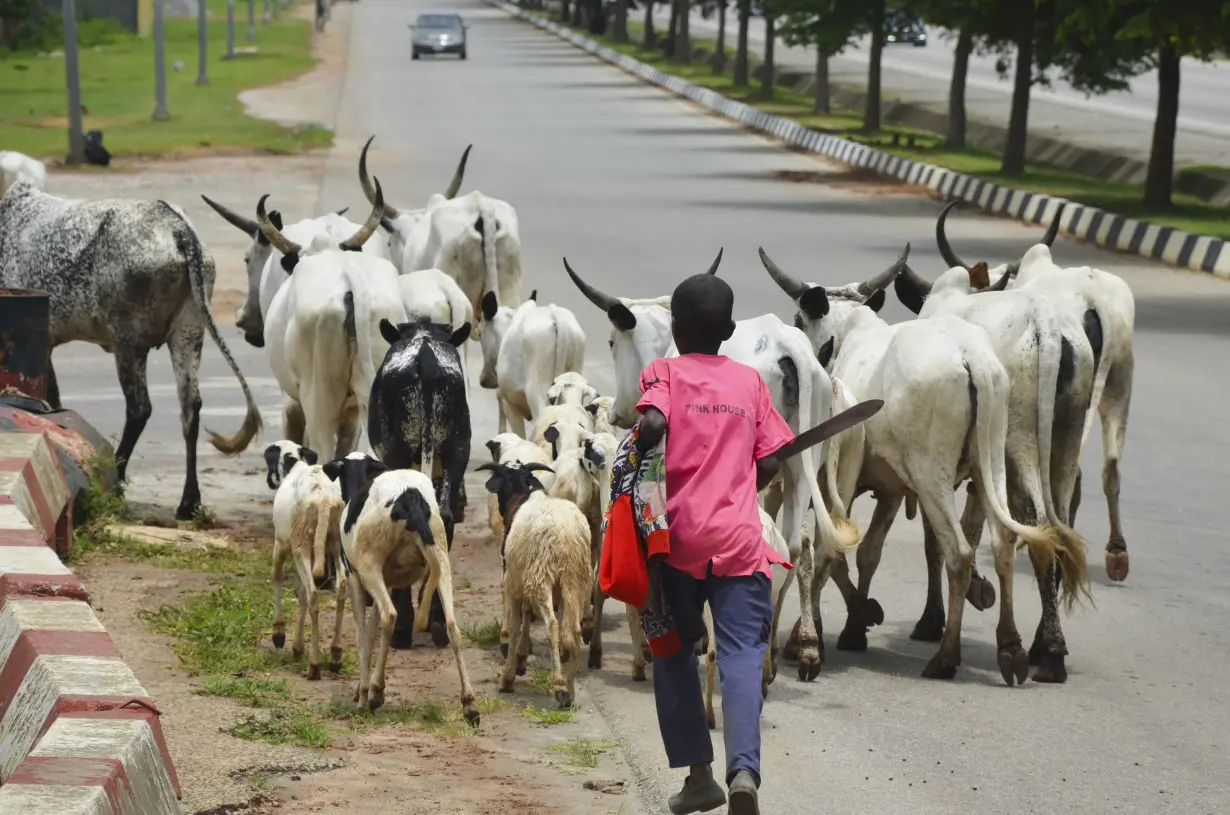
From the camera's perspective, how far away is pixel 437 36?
62188mm

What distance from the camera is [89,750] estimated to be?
515 centimetres

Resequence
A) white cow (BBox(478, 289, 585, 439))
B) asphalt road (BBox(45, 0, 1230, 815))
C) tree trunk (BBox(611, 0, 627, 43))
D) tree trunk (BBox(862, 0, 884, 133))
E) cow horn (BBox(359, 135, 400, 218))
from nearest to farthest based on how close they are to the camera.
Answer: asphalt road (BBox(45, 0, 1230, 815)) < white cow (BBox(478, 289, 585, 439)) < cow horn (BBox(359, 135, 400, 218)) < tree trunk (BBox(862, 0, 884, 133)) < tree trunk (BBox(611, 0, 627, 43))

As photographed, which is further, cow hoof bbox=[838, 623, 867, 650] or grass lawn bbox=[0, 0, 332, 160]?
grass lawn bbox=[0, 0, 332, 160]

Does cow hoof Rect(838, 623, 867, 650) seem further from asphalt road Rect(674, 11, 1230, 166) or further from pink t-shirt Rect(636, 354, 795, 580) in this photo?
asphalt road Rect(674, 11, 1230, 166)

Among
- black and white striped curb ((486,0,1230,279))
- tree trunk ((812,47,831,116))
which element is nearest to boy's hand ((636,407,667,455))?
black and white striped curb ((486,0,1230,279))

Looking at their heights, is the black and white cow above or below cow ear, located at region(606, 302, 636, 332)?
below

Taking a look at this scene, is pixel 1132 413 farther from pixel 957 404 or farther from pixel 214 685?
pixel 214 685

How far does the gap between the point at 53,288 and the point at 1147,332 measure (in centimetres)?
935

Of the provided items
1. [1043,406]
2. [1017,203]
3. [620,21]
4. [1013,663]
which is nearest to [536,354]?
[1043,406]

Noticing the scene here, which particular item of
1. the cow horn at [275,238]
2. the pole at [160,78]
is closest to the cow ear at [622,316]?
the cow horn at [275,238]

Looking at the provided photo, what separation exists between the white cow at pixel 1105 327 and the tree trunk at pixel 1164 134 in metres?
14.1

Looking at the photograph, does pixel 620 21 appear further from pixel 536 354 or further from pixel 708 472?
pixel 708 472

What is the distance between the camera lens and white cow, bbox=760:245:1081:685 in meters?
8.15

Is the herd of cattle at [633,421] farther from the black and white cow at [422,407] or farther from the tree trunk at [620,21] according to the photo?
the tree trunk at [620,21]
